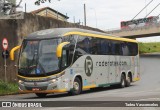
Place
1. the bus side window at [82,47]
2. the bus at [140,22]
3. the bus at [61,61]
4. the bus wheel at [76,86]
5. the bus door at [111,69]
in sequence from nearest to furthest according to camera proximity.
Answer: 1. the bus at [61,61]
2. the bus wheel at [76,86]
3. the bus side window at [82,47]
4. the bus door at [111,69]
5. the bus at [140,22]

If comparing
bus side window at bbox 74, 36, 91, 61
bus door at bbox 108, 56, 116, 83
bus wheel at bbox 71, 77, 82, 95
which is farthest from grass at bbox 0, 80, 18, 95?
bus door at bbox 108, 56, 116, 83

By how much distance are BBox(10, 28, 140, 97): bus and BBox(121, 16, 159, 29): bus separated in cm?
5339

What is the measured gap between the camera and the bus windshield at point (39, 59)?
21.4 metres

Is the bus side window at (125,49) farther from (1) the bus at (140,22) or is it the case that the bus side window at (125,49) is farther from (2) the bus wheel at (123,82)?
(1) the bus at (140,22)

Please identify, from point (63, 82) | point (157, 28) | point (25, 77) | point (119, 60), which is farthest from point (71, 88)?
point (157, 28)

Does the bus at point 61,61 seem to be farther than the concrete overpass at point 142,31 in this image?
No

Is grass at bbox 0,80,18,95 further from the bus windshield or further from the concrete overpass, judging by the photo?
the concrete overpass

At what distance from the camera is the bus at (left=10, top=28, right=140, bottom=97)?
843 inches

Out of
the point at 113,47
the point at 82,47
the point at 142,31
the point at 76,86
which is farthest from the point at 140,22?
the point at 76,86

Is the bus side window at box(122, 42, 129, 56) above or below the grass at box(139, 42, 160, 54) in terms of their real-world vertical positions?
below

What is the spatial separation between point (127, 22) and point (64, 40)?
219 feet

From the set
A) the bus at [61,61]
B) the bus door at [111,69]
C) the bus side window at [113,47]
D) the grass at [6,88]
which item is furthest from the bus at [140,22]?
the grass at [6,88]

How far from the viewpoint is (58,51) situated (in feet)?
67.7

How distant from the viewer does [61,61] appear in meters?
21.6
